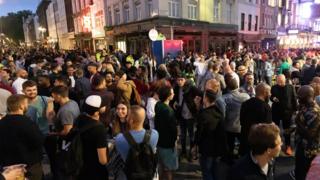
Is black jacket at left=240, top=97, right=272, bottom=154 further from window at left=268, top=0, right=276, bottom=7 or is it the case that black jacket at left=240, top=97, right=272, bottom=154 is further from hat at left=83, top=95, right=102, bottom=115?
window at left=268, top=0, right=276, bottom=7

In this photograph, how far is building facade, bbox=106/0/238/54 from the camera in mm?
21453

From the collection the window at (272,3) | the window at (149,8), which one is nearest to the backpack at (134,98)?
the window at (149,8)

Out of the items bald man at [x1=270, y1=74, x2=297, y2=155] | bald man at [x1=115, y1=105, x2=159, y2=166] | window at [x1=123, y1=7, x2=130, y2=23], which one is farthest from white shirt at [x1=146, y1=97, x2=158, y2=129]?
window at [x1=123, y1=7, x2=130, y2=23]

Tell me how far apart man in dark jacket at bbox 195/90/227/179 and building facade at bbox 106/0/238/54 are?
1714cm

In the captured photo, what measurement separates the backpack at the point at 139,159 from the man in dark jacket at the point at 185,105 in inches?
86.9

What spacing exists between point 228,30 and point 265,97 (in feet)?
81.0

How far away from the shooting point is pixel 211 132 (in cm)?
425

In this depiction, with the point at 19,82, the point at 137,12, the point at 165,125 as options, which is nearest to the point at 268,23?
the point at 137,12

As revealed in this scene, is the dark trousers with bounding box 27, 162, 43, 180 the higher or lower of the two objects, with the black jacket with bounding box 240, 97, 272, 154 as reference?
lower

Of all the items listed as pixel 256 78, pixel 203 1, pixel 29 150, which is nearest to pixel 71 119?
pixel 29 150

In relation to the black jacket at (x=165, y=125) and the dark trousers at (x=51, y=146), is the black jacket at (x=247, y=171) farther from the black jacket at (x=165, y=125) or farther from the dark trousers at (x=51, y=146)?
the dark trousers at (x=51, y=146)

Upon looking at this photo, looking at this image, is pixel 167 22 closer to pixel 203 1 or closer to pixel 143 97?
pixel 203 1

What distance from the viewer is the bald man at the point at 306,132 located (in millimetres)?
3727

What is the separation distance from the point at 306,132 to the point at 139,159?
231 centimetres
